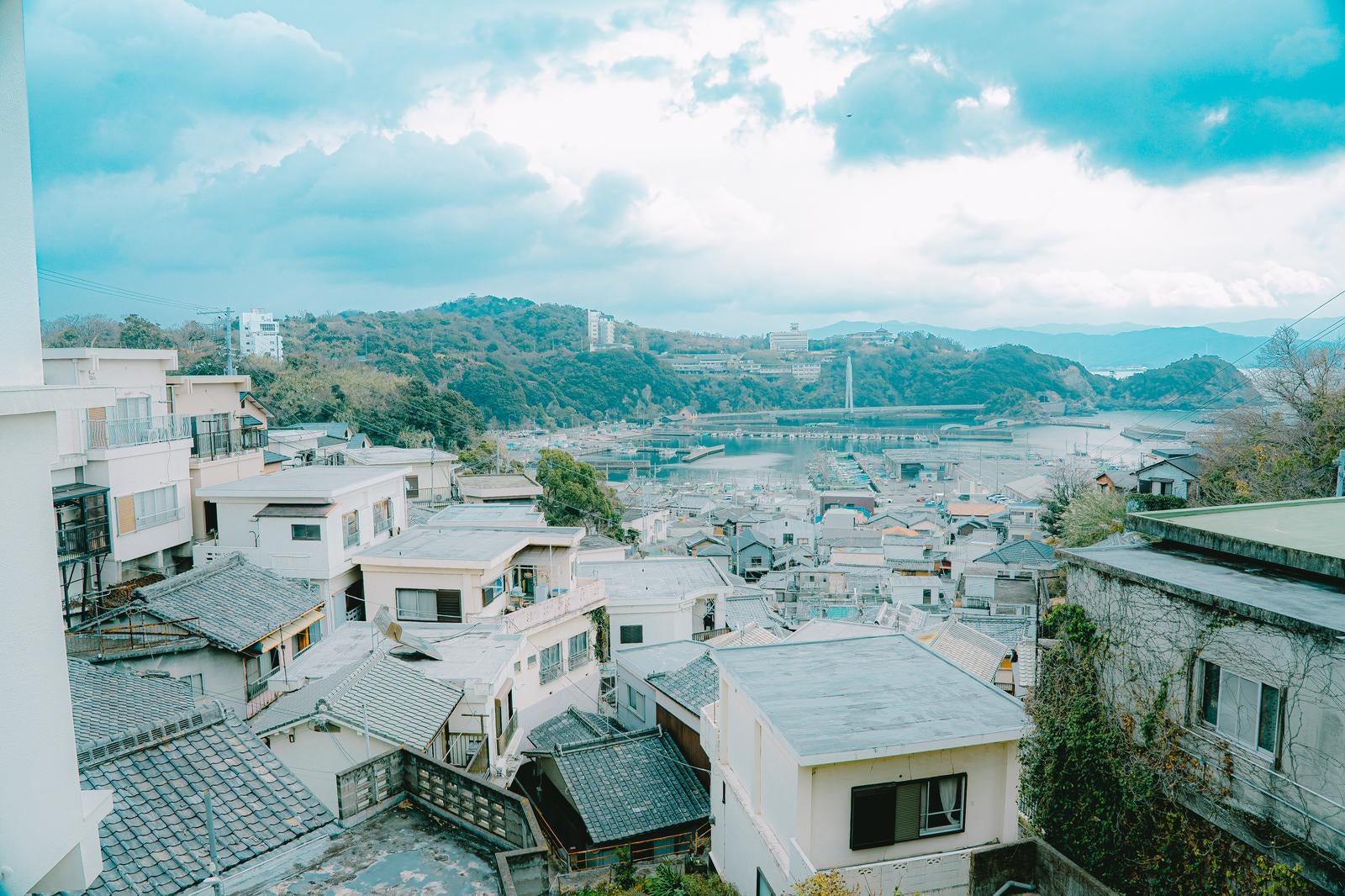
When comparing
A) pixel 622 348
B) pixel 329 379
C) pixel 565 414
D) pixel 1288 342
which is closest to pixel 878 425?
pixel 622 348

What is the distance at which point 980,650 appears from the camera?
1227 cm

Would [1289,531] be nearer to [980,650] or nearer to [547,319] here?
[980,650]

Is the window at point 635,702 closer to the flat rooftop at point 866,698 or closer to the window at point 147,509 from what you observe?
the flat rooftop at point 866,698

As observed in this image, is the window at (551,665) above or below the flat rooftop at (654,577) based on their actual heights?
below

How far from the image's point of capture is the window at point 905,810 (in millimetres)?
4574

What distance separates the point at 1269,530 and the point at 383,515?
1194 centimetres

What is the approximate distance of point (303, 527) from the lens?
10.9 m

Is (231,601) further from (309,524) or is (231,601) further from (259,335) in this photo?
(259,335)

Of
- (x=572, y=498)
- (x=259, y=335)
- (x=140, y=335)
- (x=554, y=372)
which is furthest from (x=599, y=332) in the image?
(x=572, y=498)

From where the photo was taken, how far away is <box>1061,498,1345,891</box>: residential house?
350cm

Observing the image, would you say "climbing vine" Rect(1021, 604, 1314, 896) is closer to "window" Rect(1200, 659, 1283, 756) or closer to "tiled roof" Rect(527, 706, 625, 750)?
"window" Rect(1200, 659, 1283, 756)

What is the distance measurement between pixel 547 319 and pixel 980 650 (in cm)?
10324

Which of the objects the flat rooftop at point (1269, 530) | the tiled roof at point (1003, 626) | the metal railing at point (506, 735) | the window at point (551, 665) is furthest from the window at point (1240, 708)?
the tiled roof at point (1003, 626)

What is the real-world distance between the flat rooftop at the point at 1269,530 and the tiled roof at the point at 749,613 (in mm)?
10367
